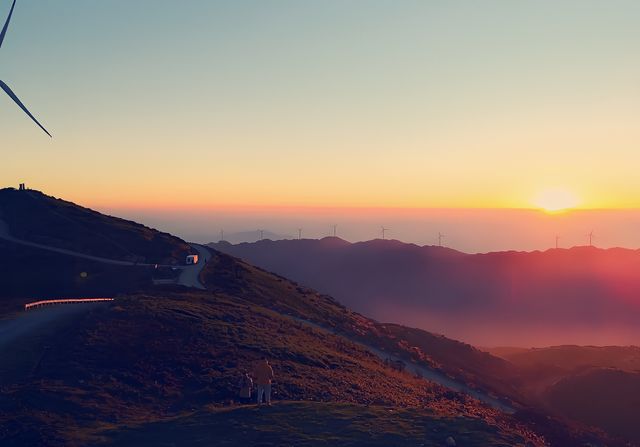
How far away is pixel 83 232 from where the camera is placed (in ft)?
359

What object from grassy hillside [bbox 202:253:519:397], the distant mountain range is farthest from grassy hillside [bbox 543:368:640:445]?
grassy hillside [bbox 202:253:519:397]

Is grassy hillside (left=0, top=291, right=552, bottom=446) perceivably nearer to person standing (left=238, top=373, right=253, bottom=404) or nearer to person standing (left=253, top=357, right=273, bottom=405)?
person standing (left=238, top=373, right=253, bottom=404)

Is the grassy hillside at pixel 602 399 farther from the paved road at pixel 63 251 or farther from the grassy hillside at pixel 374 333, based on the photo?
the paved road at pixel 63 251

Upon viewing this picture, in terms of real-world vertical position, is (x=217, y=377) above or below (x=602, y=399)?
above

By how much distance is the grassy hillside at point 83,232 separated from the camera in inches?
4011

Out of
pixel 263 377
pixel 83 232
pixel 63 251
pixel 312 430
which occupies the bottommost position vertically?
pixel 312 430

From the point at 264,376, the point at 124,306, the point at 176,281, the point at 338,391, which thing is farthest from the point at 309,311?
the point at 264,376

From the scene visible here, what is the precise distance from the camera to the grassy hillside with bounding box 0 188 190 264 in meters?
102

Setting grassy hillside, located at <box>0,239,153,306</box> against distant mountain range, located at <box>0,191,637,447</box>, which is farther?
grassy hillside, located at <box>0,239,153,306</box>

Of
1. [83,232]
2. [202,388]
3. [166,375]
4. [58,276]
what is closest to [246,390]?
[202,388]

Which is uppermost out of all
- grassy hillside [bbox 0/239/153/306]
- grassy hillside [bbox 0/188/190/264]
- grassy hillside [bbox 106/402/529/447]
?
grassy hillside [bbox 0/188/190/264]

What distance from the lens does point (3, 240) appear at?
332 feet

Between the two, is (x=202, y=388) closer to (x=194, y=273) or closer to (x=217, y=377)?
(x=217, y=377)

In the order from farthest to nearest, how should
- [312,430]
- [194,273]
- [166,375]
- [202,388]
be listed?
1. [194,273]
2. [166,375]
3. [202,388]
4. [312,430]
